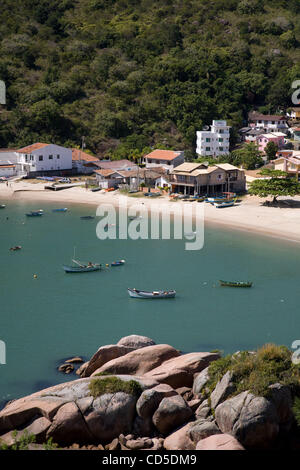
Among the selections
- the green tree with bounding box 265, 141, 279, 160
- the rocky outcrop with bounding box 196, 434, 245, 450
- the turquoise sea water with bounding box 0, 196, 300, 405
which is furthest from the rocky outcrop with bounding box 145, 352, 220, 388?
the green tree with bounding box 265, 141, 279, 160

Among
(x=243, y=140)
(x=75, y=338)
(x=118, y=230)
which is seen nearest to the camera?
(x=75, y=338)

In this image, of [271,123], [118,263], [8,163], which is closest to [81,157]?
[8,163]

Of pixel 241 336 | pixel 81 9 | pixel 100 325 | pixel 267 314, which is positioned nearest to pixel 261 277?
pixel 267 314

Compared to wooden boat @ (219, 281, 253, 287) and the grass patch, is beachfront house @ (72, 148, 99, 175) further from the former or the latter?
the grass patch

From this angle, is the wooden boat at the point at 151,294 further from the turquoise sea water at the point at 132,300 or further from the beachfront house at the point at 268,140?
the beachfront house at the point at 268,140

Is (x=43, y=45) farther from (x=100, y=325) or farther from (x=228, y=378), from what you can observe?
(x=228, y=378)

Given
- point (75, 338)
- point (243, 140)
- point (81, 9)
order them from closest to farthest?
point (75, 338), point (243, 140), point (81, 9)

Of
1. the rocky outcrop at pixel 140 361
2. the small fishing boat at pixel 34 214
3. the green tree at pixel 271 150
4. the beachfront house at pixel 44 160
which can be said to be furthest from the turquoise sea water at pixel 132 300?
the green tree at pixel 271 150
